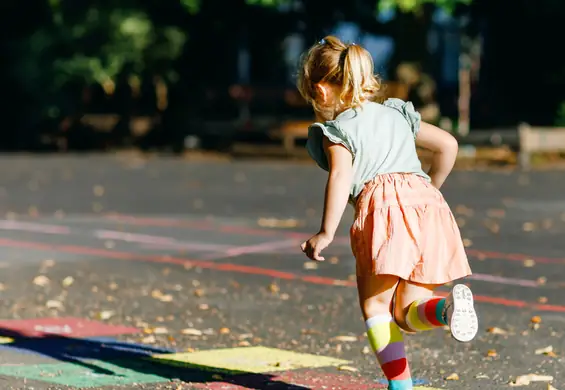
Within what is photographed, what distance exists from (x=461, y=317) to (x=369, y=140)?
0.82 metres

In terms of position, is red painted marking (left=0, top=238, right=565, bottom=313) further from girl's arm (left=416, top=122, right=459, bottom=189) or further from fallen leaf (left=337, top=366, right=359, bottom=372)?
girl's arm (left=416, top=122, right=459, bottom=189)

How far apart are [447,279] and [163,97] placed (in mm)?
29517

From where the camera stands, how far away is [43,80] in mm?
30781

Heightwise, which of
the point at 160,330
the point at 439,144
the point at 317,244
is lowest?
the point at 160,330

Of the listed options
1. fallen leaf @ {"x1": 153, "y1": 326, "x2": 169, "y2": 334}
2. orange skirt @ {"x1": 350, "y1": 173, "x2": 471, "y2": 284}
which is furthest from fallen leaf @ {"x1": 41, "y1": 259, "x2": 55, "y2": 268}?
orange skirt @ {"x1": 350, "y1": 173, "x2": 471, "y2": 284}

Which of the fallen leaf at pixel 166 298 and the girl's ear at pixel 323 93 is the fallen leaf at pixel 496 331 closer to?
the fallen leaf at pixel 166 298

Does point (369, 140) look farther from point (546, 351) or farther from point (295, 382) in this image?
point (546, 351)

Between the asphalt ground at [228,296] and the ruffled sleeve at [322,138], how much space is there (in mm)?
1202

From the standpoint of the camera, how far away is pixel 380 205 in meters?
5.26

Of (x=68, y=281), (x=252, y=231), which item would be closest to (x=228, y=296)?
(x=68, y=281)

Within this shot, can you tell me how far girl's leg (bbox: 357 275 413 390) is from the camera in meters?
5.30

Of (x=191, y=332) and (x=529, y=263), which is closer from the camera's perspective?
(x=191, y=332)

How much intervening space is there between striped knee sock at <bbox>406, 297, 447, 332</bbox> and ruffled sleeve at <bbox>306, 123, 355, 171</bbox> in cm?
67

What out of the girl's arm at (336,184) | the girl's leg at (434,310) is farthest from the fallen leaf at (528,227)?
the girl's arm at (336,184)
